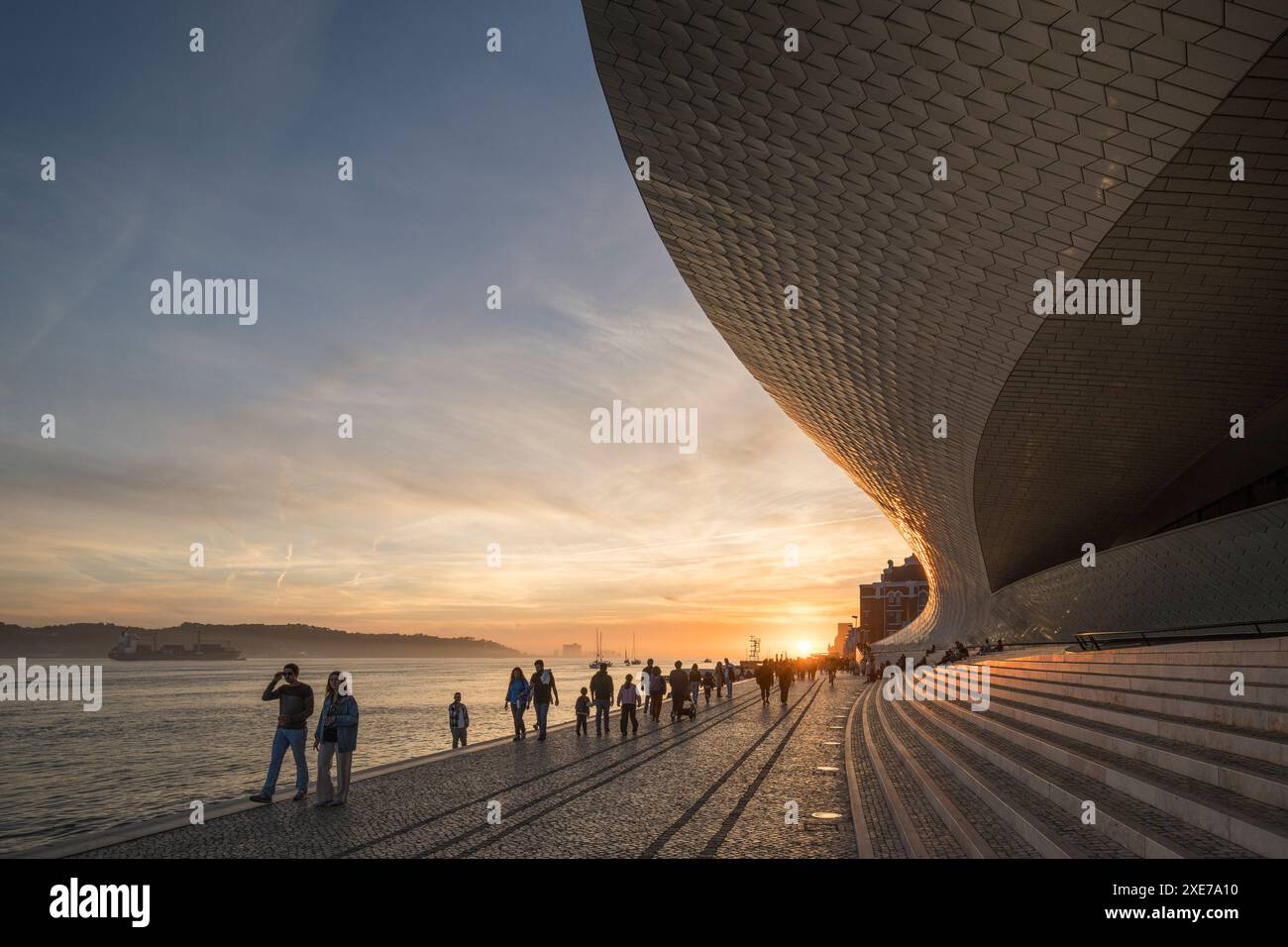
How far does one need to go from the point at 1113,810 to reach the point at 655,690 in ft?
40.0

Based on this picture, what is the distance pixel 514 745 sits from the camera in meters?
12.8

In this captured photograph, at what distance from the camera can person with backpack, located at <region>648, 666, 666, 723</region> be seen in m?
16.6

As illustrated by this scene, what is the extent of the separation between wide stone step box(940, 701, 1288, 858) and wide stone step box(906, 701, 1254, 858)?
0.04 metres

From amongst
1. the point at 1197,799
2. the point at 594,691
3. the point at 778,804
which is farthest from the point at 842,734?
the point at 1197,799

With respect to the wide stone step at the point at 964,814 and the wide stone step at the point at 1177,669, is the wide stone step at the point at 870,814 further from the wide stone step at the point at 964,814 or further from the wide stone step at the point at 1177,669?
the wide stone step at the point at 1177,669

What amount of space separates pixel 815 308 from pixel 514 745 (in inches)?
420

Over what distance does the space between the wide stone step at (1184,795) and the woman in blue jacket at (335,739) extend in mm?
6164

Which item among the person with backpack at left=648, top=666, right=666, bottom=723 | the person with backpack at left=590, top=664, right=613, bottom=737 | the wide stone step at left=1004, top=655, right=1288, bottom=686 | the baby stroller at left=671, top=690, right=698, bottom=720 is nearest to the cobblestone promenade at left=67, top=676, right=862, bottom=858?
the person with backpack at left=590, top=664, right=613, bottom=737

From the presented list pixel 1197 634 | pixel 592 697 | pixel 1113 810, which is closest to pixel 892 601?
pixel 1197 634

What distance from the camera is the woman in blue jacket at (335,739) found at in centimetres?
751

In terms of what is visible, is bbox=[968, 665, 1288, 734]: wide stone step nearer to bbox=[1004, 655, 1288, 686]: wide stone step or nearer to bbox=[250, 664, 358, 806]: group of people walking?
bbox=[1004, 655, 1288, 686]: wide stone step

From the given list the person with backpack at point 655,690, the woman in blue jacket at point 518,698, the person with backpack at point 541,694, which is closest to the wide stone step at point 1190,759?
the person with backpack at point 541,694
